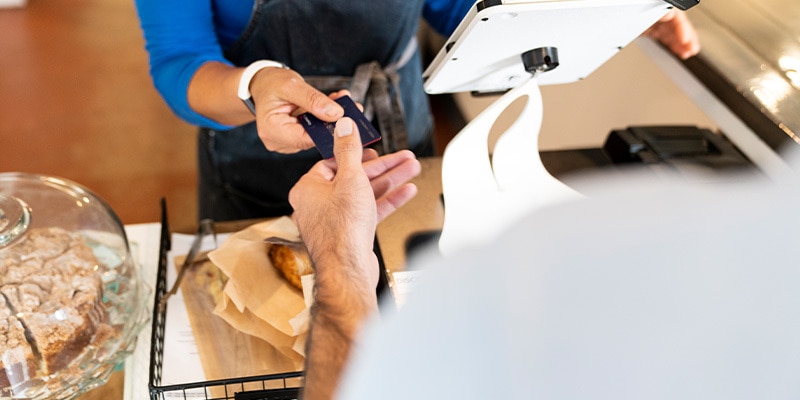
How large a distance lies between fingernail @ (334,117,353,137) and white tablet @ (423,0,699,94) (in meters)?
0.12

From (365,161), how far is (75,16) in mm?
2749

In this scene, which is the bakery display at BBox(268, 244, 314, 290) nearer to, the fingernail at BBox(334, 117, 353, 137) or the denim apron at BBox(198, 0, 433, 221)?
the fingernail at BBox(334, 117, 353, 137)

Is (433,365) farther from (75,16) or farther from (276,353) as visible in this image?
(75,16)

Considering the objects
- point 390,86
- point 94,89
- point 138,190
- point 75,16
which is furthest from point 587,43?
point 75,16

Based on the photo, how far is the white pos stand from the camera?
658mm

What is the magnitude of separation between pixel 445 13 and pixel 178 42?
0.46 m

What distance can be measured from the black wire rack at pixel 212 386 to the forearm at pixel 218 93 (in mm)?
258

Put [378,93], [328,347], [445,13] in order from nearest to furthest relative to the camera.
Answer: [328,347], [378,93], [445,13]

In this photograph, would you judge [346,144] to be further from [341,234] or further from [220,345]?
[220,345]

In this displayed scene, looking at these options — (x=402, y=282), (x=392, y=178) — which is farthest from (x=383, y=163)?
(x=402, y=282)

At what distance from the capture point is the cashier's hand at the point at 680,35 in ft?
3.02

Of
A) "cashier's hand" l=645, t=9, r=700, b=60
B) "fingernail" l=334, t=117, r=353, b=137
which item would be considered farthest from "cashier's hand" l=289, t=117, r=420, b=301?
"cashier's hand" l=645, t=9, r=700, b=60

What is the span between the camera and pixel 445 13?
1165mm

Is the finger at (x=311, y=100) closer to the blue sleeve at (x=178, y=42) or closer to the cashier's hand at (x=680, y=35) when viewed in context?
the blue sleeve at (x=178, y=42)
